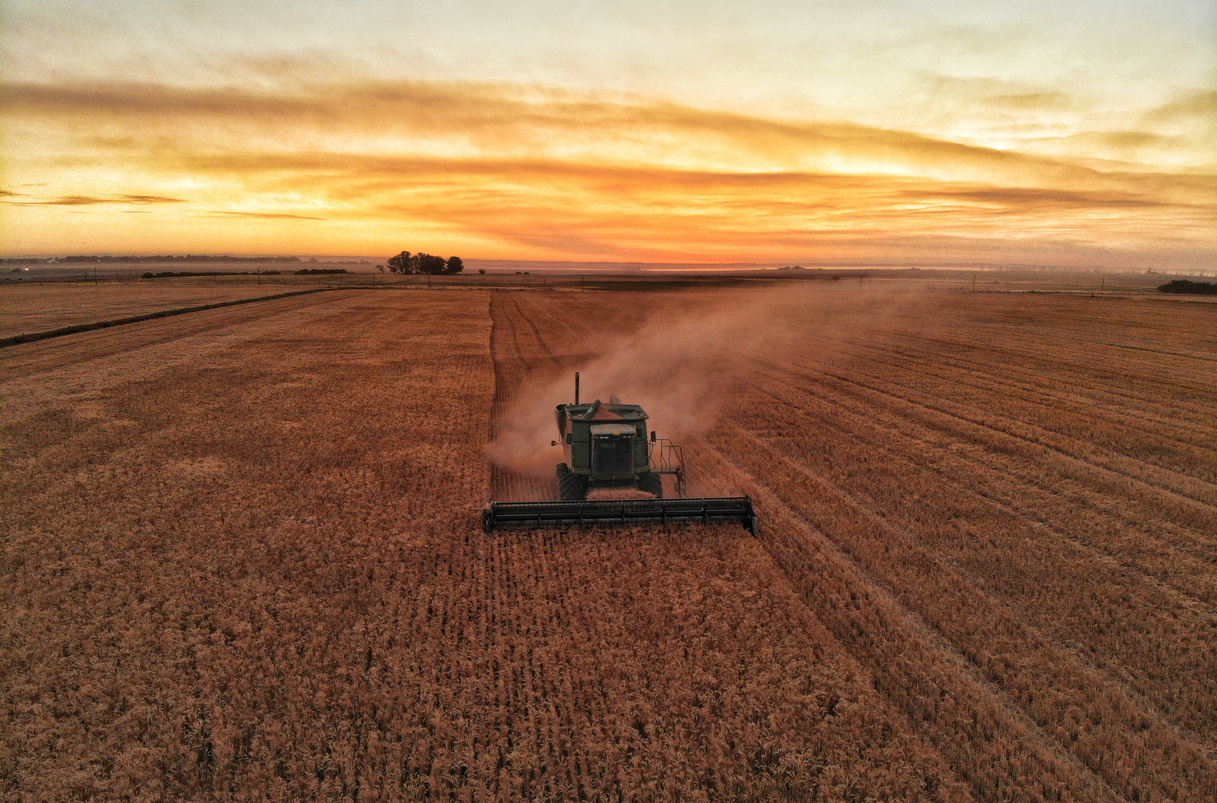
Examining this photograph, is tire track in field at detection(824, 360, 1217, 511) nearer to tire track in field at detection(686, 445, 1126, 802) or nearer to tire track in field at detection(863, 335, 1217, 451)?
tire track in field at detection(863, 335, 1217, 451)

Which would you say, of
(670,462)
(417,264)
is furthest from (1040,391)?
(417,264)

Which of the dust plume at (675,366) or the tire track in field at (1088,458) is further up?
the dust plume at (675,366)

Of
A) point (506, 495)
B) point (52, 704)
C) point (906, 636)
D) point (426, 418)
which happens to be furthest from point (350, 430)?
point (906, 636)

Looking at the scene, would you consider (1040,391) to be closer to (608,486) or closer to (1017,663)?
(1017,663)

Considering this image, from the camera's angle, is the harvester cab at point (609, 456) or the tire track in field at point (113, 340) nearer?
the harvester cab at point (609, 456)

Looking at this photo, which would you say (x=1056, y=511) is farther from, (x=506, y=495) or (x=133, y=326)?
(x=133, y=326)

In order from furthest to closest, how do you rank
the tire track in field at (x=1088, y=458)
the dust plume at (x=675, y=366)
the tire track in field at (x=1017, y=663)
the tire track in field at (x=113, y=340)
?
the tire track in field at (x=113, y=340)
the dust plume at (x=675, y=366)
the tire track in field at (x=1088, y=458)
the tire track in field at (x=1017, y=663)

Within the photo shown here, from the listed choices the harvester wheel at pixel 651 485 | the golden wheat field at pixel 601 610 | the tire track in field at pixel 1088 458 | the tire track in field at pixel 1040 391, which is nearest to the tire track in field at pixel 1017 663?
the golden wheat field at pixel 601 610

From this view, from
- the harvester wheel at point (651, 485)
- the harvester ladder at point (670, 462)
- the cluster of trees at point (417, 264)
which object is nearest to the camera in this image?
the harvester wheel at point (651, 485)

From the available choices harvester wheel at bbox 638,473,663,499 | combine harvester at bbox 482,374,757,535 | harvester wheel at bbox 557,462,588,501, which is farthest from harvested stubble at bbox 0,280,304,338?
harvester wheel at bbox 638,473,663,499

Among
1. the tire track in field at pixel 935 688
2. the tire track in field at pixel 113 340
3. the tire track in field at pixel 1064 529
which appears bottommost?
the tire track in field at pixel 935 688

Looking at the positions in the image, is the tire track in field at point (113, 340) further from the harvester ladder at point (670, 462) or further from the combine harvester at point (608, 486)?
the harvester ladder at point (670, 462)
